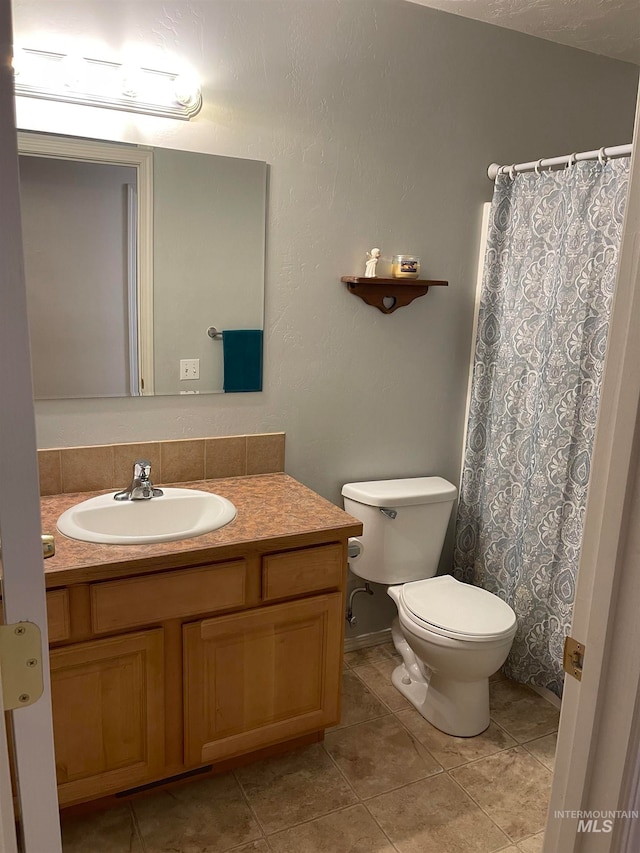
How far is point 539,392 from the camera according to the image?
2.52m

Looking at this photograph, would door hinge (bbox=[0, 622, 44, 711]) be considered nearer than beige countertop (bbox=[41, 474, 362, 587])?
Yes

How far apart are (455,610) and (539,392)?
85cm

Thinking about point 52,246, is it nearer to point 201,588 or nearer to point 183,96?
point 183,96

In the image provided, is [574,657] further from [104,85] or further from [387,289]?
[104,85]

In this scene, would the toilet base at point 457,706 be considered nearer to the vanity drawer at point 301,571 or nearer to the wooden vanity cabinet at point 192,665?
the wooden vanity cabinet at point 192,665

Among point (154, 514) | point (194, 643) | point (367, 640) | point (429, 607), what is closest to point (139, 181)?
point (154, 514)

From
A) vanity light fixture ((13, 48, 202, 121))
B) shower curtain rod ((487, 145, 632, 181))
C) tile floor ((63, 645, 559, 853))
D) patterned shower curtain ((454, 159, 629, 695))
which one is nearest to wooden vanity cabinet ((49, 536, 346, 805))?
tile floor ((63, 645, 559, 853))

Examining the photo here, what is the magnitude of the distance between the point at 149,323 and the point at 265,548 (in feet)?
2.79

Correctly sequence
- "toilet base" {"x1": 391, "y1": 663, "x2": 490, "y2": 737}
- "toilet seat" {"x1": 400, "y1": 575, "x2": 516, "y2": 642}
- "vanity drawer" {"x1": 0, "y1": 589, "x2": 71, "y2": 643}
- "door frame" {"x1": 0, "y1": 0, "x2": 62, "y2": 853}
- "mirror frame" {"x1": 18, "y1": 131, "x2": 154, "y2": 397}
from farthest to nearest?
1. "toilet base" {"x1": 391, "y1": 663, "x2": 490, "y2": 737}
2. "toilet seat" {"x1": 400, "y1": 575, "x2": 516, "y2": 642}
3. "mirror frame" {"x1": 18, "y1": 131, "x2": 154, "y2": 397}
4. "vanity drawer" {"x1": 0, "y1": 589, "x2": 71, "y2": 643}
5. "door frame" {"x1": 0, "y1": 0, "x2": 62, "y2": 853}

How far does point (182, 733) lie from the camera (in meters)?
1.95

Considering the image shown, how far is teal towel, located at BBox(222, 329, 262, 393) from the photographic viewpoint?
2.38m

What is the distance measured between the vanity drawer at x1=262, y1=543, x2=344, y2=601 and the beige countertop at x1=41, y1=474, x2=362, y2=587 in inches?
1.6

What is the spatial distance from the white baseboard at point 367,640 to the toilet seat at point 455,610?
0.44 m

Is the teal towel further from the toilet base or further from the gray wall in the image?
the toilet base
